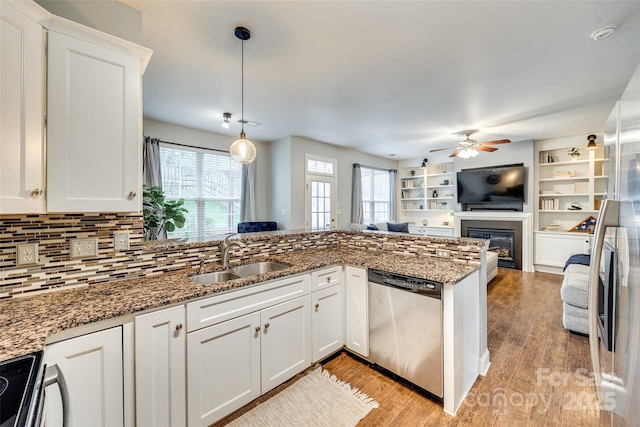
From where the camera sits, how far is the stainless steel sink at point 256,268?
7.22ft

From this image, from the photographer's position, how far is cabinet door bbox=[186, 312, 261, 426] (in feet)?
4.95

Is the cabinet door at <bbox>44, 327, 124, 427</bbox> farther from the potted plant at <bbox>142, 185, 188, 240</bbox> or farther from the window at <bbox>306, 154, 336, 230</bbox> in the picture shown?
the window at <bbox>306, 154, 336, 230</bbox>

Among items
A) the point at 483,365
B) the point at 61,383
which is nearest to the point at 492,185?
the point at 483,365

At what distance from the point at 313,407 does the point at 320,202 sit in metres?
4.27

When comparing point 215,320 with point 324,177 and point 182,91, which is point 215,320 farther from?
point 324,177

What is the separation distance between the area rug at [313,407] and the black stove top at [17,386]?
126cm

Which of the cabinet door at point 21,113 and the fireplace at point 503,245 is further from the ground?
the cabinet door at point 21,113

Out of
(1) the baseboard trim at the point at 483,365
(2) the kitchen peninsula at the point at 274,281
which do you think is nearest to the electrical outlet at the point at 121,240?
(2) the kitchen peninsula at the point at 274,281

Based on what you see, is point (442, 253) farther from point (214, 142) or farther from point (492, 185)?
point (492, 185)

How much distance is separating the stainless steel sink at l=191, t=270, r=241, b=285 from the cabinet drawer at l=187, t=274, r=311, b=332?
36 cm

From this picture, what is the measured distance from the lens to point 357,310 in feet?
7.60

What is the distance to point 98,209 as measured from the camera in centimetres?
145

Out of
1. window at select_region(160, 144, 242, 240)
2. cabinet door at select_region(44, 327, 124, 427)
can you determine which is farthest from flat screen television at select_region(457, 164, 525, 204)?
cabinet door at select_region(44, 327, 124, 427)

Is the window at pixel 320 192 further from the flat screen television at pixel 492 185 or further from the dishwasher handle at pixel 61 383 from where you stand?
the dishwasher handle at pixel 61 383
